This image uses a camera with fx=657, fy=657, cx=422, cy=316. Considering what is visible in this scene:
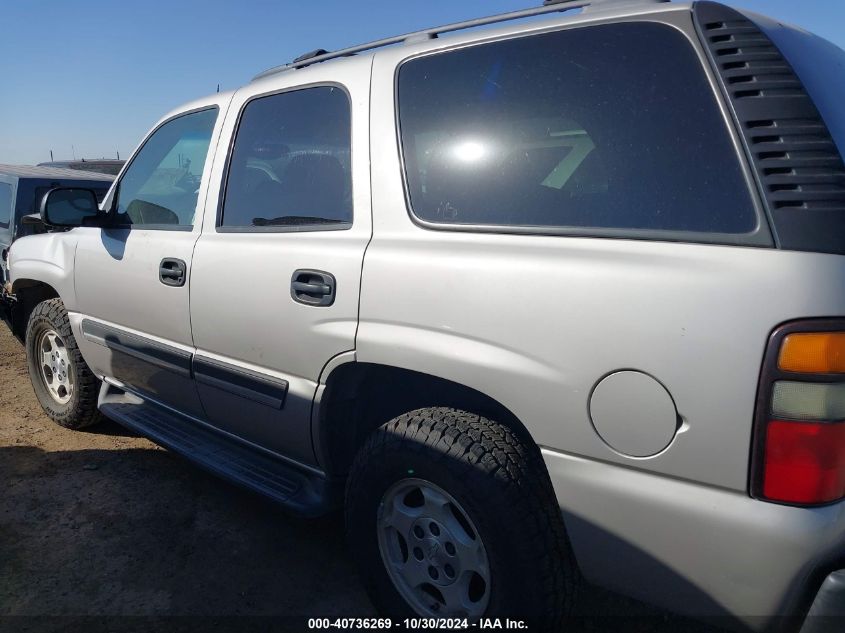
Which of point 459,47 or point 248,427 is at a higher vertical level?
point 459,47

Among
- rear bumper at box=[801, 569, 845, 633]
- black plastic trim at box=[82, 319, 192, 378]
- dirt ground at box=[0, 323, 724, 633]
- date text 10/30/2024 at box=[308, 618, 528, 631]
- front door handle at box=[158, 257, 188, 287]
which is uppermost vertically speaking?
front door handle at box=[158, 257, 188, 287]

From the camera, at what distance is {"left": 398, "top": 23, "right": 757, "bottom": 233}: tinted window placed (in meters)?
1.60

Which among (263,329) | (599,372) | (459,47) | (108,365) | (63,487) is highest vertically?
(459,47)

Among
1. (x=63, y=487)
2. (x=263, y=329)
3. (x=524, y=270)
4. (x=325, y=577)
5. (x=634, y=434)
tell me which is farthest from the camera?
(x=63, y=487)

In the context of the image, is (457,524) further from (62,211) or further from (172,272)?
(62,211)

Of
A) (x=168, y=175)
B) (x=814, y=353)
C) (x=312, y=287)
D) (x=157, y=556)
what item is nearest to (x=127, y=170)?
(x=168, y=175)

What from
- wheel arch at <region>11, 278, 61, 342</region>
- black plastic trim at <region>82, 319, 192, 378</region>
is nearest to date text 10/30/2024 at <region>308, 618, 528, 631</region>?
black plastic trim at <region>82, 319, 192, 378</region>

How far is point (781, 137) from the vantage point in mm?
1502

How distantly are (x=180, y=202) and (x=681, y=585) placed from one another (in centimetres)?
268

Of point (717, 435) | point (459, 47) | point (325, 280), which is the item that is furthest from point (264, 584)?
point (459, 47)

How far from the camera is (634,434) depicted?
162cm

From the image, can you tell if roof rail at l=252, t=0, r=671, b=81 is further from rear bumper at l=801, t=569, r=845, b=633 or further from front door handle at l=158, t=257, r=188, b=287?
rear bumper at l=801, t=569, r=845, b=633

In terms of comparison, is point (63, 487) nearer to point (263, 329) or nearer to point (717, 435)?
point (263, 329)

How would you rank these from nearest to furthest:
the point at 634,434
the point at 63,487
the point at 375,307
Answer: the point at 634,434 < the point at 375,307 < the point at 63,487
